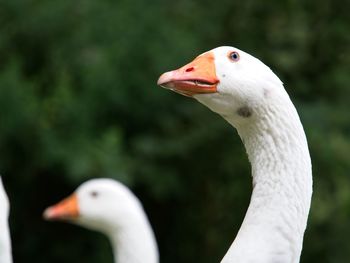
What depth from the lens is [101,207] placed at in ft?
27.2

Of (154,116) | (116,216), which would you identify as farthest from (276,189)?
(154,116)

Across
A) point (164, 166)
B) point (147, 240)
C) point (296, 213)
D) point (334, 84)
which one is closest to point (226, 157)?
point (164, 166)

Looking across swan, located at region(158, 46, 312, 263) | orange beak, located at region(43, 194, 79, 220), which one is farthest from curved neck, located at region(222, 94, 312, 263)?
orange beak, located at region(43, 194, 79, 220)

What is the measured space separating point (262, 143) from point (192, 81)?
11.4 inches

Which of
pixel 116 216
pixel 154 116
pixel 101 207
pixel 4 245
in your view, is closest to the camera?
pixel 4 245

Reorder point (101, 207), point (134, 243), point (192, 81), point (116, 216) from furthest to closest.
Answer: point (101, 207)
point (116, 216)
point (134, 243)
point (192, 81)

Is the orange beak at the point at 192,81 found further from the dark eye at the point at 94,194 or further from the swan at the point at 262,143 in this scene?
the dark eye at the point at 94,194

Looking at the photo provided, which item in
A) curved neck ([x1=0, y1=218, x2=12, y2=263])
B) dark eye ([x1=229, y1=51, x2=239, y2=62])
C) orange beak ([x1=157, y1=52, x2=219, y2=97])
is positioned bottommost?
curved neck ([x1=0, y1=218, x2=12, y2=263])

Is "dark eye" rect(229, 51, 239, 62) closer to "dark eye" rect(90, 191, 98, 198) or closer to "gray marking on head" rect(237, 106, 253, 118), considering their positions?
"gray marking on head" rect(237, 106, 253, 118)

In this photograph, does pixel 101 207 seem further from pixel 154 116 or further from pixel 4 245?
pixel 4 245

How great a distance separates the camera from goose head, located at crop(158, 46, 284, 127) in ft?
11.9

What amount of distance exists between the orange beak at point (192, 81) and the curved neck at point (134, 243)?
3.71 m

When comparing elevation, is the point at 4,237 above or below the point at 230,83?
below

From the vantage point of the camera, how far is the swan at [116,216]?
7.48 meters
